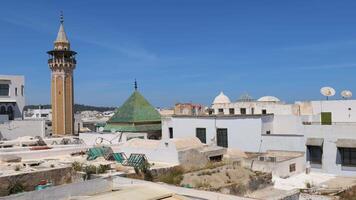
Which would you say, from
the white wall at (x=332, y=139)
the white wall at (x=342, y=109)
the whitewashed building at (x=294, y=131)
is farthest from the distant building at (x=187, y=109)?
the white wall at (x=332, y=139)

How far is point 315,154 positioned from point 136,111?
13.3m

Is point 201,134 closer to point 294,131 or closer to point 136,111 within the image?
point 136,111

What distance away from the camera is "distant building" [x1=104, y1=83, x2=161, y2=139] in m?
29.7

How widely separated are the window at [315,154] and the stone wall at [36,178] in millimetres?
13070

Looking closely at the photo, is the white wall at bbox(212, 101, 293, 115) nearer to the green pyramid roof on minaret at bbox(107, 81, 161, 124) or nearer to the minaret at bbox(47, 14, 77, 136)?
the green pyramid roof on minaret at bbox(107, 81, 161, 124)

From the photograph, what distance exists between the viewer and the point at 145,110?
3102 cm

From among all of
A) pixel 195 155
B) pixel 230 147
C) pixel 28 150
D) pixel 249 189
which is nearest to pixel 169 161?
pixel 195 155

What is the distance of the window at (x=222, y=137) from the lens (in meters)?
26.8

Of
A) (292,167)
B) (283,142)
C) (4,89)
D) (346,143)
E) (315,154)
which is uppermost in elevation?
(4,89)

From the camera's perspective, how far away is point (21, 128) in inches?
1510

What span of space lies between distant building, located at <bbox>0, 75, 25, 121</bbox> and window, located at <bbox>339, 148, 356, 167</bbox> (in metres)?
33.1

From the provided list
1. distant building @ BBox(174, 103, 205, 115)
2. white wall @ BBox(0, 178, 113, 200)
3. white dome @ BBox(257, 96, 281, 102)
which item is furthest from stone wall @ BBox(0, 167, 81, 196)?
white dome @ BBox(257, 96, 281, 102)

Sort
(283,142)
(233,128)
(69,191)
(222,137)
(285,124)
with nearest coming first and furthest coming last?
(69,191)
(283,142)
(233,128)
(222,137)
(285,124)

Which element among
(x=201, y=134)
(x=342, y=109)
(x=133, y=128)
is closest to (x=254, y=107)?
(x=342, y=109)
